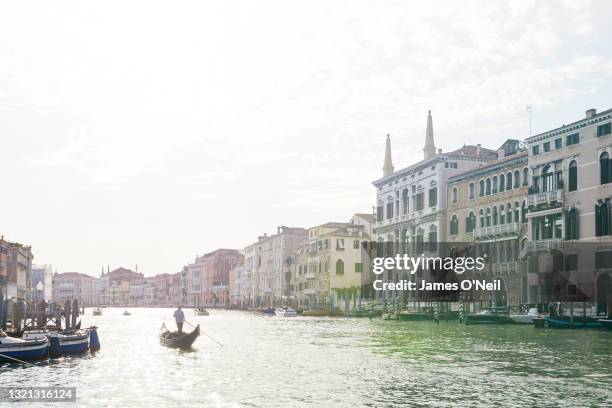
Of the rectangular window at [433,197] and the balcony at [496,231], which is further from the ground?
the rectangular window at [433,197]

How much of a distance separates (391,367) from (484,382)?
13.3ft

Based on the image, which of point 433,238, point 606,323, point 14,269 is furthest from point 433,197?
point 14,269

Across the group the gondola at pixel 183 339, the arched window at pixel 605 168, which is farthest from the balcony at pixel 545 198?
the gondola at pixel 183 339

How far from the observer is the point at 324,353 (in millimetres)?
28156

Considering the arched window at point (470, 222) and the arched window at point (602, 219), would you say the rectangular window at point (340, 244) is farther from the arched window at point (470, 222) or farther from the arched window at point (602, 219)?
the arched window at point (602, 219)

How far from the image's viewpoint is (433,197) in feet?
213

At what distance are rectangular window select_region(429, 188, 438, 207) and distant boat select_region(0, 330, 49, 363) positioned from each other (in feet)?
146

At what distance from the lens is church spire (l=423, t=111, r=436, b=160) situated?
6831 centimetres

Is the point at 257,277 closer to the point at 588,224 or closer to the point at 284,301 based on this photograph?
the point at 284,301

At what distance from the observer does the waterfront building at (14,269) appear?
5283cm

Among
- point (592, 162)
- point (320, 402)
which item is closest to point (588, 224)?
point (592, 162)

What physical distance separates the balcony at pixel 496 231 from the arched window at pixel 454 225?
397 cm

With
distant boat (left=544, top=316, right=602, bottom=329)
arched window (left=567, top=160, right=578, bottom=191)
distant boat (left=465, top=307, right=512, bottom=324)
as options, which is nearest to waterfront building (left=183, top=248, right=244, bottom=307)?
distant boat (left=465, top=307, right=512, bottom=324)

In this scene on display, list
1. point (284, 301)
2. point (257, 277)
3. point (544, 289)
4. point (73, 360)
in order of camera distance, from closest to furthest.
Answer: point (73, 360)
point (544, 289)
point (284, 301)
point (257, 277)
